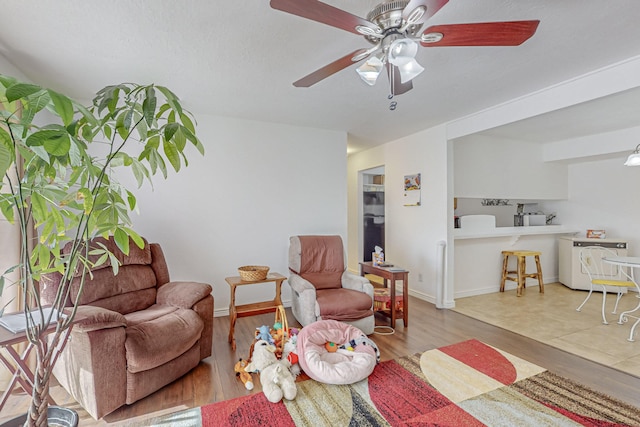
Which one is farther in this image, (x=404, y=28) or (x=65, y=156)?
(x=404, y=28)

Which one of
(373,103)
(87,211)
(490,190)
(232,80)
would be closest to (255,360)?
(87,211)

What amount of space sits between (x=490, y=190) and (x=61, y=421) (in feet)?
16.8

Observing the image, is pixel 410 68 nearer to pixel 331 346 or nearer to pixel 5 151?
pixel 5 151

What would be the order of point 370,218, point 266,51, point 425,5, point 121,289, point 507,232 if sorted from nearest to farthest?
point 425,5, point 266,51, point 121,289, point 507,232, point 370,218

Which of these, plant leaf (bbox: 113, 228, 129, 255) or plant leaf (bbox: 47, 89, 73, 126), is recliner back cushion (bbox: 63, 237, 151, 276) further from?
plant leaf (bbox: 47, 89, 73, 126)

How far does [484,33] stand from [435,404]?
7.07 feet

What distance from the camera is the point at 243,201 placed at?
145 inches

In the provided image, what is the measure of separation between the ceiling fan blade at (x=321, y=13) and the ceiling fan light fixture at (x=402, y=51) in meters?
0.12

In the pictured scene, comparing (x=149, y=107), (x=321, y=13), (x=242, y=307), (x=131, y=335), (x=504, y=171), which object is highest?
(x=321, y=13)

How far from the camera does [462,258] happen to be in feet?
14.1

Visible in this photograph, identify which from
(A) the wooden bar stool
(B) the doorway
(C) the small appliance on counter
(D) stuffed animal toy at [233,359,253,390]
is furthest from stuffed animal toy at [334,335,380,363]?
(C) the small appliance on counter

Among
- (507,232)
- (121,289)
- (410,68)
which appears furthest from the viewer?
(507,232)

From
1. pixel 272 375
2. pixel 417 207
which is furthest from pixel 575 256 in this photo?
pixel 272 375

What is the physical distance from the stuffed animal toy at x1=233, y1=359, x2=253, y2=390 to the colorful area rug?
126 mm
